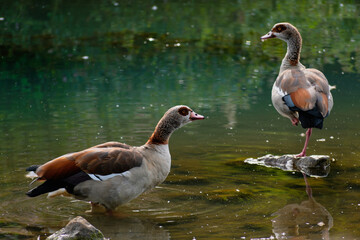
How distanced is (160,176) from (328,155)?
10.8 feet

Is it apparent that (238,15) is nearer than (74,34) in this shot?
No

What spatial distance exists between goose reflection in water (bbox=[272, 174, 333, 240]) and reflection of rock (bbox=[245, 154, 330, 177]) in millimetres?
1381

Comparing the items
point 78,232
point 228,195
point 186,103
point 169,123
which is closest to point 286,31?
point 186,103

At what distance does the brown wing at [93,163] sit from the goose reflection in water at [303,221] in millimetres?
1801

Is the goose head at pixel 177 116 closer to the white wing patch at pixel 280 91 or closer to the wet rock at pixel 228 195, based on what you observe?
the wet rock at pixel 228 195

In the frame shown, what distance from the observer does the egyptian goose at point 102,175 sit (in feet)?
23.6

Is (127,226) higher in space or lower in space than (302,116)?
lower

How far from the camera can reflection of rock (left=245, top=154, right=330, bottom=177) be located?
29.8ft


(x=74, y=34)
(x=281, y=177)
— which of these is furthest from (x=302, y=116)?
(x=74, y=34)

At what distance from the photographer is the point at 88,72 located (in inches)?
669

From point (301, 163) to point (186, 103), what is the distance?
182 inches

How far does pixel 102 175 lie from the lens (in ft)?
24.0

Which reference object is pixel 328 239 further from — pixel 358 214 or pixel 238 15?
pixel 238 15

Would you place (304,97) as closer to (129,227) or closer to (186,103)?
(129,227)
